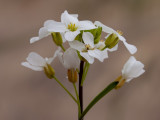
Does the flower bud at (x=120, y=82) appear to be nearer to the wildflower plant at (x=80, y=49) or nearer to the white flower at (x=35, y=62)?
the wildflower plant at (x=80, y=49)

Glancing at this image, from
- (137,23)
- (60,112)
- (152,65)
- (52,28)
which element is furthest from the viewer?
(137,23)

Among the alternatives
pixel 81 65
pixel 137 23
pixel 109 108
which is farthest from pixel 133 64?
pixel 137 23

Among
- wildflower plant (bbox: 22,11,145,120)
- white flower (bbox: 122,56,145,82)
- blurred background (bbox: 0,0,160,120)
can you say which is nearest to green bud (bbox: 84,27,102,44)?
wildflower plant (bbox: 22,11,145,120)

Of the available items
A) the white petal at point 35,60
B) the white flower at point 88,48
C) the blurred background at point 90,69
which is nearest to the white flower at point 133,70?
the white flower at point 88,48

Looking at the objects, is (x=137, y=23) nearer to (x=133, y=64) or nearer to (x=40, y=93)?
(x=40, y=93)

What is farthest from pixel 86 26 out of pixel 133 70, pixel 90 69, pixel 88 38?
pixel 90 69

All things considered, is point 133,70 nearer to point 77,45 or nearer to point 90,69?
point 77,45
